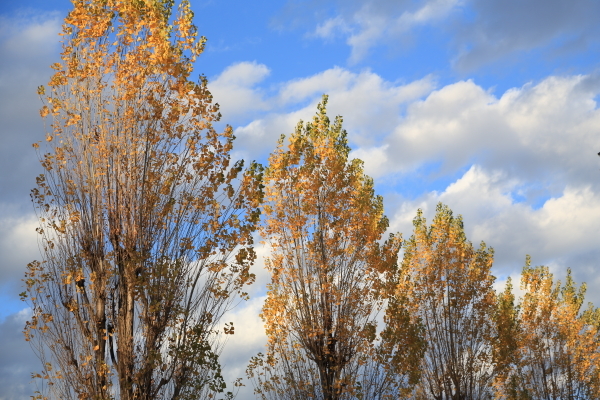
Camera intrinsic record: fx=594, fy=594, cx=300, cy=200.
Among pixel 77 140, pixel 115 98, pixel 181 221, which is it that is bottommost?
A: pixel 181 221

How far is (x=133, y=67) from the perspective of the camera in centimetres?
1082

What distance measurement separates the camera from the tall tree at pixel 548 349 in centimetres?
2747

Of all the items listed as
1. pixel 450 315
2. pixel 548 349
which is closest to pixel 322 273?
pixel 450 315

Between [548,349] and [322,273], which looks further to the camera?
[548,349]

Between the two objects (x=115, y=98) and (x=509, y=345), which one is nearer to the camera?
(x=115, y=98)

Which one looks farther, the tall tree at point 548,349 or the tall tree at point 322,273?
the tall tree at point 548,349

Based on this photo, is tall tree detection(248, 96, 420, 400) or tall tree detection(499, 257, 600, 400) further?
tall tree detection(499, 257, 600, 400)

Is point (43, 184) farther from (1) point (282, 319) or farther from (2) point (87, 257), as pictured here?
(1) point (282, 319)

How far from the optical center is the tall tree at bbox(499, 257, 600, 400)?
90.1ft

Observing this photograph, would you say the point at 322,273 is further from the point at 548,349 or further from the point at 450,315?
the point at 548,349

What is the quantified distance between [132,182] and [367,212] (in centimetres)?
743

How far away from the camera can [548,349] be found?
27.6 metres

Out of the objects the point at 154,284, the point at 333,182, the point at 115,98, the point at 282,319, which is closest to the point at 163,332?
the point at 154,284

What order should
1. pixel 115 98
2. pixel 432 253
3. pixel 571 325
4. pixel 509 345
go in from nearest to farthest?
1. pixel 115 98
2. pixel 432 253
3. pixel 509 345
4. pixel 571 325
